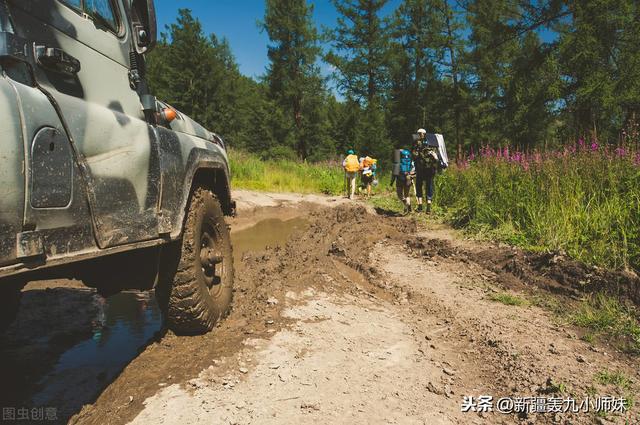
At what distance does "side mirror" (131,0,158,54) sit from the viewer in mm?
2478

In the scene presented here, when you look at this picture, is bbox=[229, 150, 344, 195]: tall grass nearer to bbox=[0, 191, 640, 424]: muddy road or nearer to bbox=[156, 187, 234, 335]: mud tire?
bbox=[0, 191, 640, 424]: muddy road

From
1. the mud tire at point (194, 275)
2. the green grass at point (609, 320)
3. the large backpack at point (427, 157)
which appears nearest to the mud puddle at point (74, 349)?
the mud tire at point (194, 275)

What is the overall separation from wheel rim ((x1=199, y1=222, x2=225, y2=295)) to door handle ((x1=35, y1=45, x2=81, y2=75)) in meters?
1.46

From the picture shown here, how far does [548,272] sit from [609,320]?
121 cm

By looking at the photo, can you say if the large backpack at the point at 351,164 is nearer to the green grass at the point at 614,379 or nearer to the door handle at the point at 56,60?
the green grass at the point at 614,379

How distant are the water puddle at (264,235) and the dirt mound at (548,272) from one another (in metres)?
3.20

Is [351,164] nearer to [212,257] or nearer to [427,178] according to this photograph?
[427,178]

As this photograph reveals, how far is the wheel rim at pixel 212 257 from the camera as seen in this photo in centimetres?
308

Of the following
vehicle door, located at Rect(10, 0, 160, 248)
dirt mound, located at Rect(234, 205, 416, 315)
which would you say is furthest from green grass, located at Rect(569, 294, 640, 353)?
vehicle door, located at Rect(10, 0, 160, 248)

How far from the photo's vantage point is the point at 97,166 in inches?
70.8

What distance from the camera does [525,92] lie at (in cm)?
1988

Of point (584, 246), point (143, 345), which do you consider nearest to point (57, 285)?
point (143, 345)

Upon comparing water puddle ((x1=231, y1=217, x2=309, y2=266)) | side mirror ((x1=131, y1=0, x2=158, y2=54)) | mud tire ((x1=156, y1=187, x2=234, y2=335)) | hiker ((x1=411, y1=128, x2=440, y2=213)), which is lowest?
water puddle ((x1=231, y1=217, x2=309, y2=266))

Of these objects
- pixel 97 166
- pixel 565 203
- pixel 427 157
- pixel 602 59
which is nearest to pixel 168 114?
pixel 97 166
